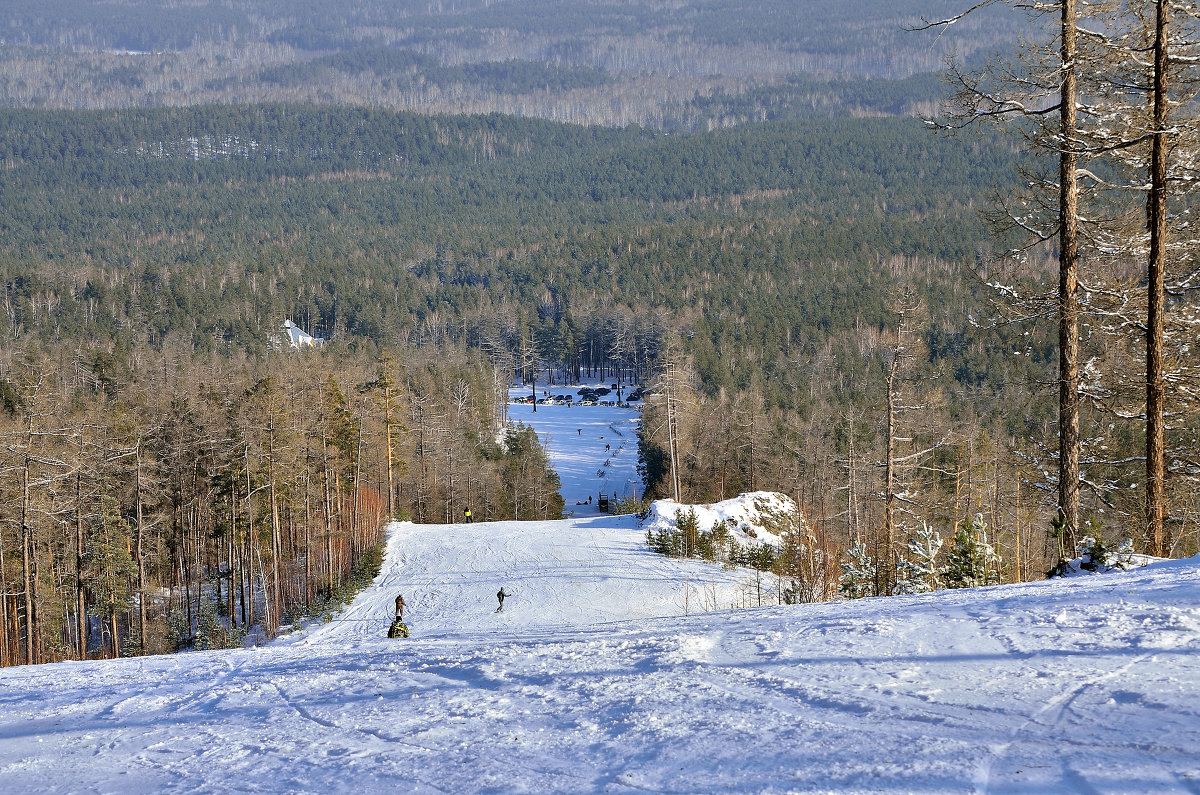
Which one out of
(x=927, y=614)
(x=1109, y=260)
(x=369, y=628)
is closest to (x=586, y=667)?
(x=927, y=614)

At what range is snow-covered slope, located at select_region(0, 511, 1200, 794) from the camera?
4023 mm

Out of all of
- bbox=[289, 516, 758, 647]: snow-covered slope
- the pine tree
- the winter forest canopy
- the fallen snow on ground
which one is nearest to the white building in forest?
the winter forest canopy

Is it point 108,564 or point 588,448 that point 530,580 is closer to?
point 108,564

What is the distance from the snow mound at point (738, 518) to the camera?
29.3m

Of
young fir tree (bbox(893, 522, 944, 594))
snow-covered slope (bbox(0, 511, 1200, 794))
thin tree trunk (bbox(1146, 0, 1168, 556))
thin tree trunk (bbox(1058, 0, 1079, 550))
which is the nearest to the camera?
snow-covered slope (bbox(0, 511, 1200, 794))

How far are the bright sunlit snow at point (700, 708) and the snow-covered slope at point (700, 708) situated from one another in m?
0.02

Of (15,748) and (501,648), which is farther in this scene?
(501,648)

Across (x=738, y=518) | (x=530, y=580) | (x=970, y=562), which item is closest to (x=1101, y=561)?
(x=970, y=562)

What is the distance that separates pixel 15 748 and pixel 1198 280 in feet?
43.4

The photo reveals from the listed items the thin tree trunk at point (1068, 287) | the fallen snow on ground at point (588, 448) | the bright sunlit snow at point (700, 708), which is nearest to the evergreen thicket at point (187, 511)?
the fallen snow on ground at point (588, 448)

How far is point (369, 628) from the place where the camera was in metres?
19.4

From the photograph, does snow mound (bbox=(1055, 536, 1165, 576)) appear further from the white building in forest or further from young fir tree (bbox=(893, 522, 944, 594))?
the white building in forest

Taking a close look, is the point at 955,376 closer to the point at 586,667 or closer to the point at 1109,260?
the point at 1109,260

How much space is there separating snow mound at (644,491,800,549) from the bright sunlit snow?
2179 cm
